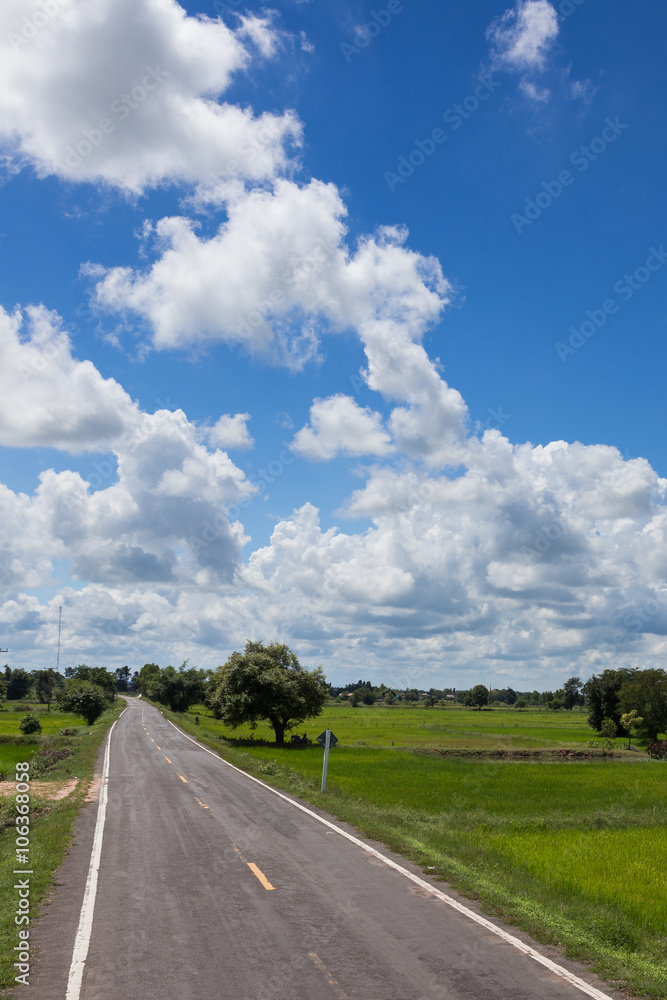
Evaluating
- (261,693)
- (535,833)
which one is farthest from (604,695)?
(535,833)

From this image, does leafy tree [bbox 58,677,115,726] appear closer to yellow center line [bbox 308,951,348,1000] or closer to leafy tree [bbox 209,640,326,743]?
leafy tree [bbox 209,640,326,743]

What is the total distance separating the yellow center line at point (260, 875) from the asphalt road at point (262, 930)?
0.04 metres

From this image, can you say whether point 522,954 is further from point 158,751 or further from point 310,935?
point 158,751

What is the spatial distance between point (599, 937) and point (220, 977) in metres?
6.54

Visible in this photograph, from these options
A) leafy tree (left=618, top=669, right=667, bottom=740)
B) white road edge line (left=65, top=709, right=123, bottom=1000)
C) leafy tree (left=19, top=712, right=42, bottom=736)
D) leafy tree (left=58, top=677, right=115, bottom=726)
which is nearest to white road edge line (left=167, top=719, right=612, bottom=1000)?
white road edge line (left=65, top=709, right=123, bottom=1000)

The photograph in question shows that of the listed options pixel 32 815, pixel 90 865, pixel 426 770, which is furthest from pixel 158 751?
pixel 90 865

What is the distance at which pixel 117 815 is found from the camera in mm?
20750

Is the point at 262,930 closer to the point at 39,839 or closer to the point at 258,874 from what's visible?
the point at 258,874

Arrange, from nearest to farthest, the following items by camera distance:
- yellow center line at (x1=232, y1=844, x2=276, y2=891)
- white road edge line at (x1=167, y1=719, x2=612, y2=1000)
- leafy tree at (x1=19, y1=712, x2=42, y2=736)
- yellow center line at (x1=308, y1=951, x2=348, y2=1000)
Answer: yellow center line at (x1=308, y1=951, x2=348, y2=1000), white road edge line at (x1=167, y1=719, x2=612, y2=1000), yellow center line at (x1=232, y1=844, x2=276, y2=891), leafy tree at (x1=19, y1=712, x2=42, y2=736)

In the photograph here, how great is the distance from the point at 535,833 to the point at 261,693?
3589 cm

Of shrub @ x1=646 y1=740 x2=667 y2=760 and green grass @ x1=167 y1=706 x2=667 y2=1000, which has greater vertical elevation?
green grass @ x1=167 y1=706 x2=667 y2=1000

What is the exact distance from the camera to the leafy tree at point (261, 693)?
54875 millimetres

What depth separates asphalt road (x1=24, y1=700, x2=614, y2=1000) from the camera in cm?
847

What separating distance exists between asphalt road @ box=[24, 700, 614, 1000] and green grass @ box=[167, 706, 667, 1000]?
120 cm
